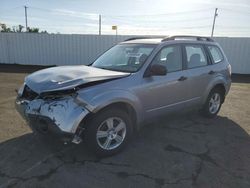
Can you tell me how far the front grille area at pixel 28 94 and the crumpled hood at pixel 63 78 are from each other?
8cm

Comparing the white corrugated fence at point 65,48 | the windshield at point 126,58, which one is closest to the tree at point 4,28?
the white corrugated fence at point 65,48

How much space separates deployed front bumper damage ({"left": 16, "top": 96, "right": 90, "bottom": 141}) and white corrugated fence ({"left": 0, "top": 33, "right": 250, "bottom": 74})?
39.0 ft

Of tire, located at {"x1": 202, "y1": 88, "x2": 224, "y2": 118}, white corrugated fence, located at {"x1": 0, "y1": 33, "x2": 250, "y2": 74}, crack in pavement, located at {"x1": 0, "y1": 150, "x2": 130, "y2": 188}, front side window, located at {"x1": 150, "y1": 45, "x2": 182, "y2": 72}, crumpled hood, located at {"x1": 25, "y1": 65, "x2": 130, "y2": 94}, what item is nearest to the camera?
crack in pavement, located at {"x1": 0, "y1": 150, "x2": 130, "y2": 188}

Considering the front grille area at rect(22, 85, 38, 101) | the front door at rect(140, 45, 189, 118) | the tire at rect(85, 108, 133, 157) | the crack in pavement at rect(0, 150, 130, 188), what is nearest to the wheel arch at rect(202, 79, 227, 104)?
the front door at rect(140, 45, 189, 118)

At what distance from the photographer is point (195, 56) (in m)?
5.28

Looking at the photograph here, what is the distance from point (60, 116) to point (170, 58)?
2409 mm

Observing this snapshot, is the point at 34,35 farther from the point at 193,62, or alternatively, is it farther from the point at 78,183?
the point at 78,183

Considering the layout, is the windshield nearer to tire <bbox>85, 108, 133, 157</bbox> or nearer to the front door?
the front door

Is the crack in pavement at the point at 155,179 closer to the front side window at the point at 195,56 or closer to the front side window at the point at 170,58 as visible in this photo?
the front side window at the point at 170,58

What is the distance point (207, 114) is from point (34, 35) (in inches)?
538

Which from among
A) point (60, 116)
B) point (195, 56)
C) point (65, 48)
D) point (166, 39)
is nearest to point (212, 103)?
point (195, 56)

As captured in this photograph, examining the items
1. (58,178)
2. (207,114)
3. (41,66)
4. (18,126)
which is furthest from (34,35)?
(58,178)

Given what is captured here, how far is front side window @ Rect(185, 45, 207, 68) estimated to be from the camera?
5.04 m

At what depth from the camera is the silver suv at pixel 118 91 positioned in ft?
11.1
